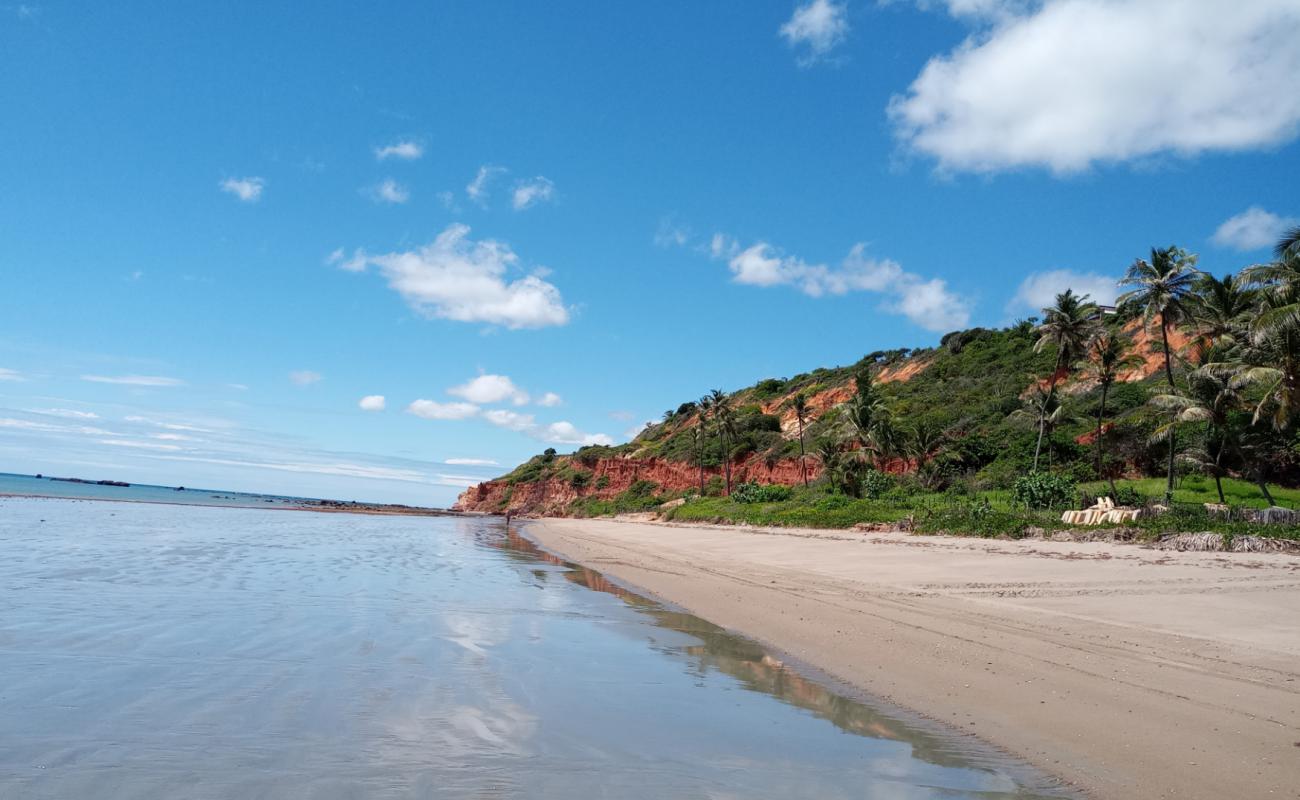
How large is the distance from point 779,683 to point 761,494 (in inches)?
1746

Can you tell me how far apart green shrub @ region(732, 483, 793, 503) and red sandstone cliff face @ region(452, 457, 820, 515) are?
920 centimetres

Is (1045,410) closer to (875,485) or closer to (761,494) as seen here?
(875,485)

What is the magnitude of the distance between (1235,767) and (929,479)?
44303 millimetres

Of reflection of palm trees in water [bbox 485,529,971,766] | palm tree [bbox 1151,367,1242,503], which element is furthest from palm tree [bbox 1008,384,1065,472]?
reflection of palm trees in water [bbox 485,529,971,766]

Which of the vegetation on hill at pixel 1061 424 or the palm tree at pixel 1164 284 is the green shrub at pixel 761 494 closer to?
the vegetation on hill at pixel 1061 424

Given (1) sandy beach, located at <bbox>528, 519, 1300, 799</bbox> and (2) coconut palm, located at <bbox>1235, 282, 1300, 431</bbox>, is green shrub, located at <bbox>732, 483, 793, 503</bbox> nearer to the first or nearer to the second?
(2) coconut palm, located at <bbox>1235, 282, 1300, 431</bbox>

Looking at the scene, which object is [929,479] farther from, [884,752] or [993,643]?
[884,752]

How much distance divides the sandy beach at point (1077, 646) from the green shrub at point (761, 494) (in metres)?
30.8

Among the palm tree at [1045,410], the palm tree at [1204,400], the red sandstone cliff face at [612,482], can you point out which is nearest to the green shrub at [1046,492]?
the palm tree at [1204,400]

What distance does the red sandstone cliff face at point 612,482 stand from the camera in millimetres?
66875

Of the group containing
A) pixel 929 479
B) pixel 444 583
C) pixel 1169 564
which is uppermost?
pixel 929 479

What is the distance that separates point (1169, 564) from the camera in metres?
15.9

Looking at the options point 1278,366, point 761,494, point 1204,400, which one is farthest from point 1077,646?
point 761,494

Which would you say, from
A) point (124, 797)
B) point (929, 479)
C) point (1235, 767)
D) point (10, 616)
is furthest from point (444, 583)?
point (929, 479)
